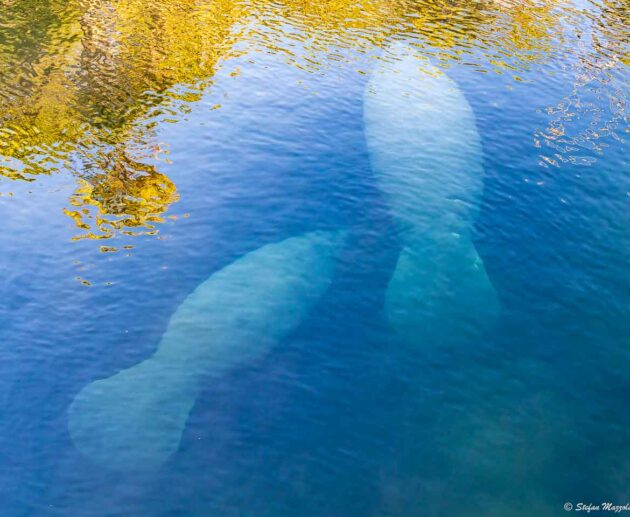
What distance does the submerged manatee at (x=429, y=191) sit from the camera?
1812cm

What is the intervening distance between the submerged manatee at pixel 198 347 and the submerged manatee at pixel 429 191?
275cm

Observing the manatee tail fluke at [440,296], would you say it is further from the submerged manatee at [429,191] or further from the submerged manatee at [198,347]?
the submerged manatee at [198,347]

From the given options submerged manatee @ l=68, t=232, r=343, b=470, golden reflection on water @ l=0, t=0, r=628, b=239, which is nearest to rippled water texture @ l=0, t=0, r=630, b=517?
submerged manatee @ l=68, t=232, r=343, b=470

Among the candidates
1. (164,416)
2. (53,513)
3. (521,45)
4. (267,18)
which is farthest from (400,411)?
(267,18)

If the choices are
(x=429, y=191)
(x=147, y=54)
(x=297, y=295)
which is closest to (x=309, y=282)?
(x=297, y=295)

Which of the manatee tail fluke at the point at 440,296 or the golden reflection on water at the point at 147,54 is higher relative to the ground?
the golden reflection on water at the point at 147,54

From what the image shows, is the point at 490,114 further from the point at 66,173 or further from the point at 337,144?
the point at 66,173

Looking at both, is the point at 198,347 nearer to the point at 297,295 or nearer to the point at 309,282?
the point at 297,295

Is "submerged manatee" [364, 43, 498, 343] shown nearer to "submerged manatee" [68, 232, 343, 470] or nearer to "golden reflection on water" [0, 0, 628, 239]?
"submerged manatee" [68, 232, 343, 470]

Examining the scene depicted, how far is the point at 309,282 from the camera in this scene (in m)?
18.9

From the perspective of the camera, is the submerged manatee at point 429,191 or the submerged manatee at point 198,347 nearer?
the submerged manatee at point 198,347

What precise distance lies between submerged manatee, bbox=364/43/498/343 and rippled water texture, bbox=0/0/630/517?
9cm

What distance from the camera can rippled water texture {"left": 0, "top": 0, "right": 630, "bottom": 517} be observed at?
1404 centimetres

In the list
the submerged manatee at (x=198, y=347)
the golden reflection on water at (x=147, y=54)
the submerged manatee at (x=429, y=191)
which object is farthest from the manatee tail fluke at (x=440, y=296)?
the golden reflection on water at (x=147, y=54)
